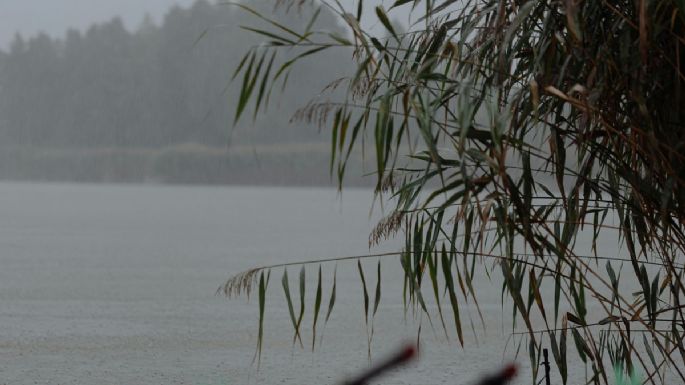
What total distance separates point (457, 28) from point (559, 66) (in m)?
0.27

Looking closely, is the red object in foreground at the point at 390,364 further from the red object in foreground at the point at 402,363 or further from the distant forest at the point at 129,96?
the distant forest at the point at 129,96

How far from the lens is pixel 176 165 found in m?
45.8

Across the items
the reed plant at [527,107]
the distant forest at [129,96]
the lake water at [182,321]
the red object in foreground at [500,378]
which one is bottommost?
the lake water at [182,321]

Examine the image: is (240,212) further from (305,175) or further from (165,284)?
(305,175)

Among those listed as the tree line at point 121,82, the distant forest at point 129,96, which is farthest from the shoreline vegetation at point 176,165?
the tree line at point 121,82

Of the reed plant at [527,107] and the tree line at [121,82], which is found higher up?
the tree line at [121,82]

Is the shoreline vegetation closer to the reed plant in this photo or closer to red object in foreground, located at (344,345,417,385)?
the reed plant

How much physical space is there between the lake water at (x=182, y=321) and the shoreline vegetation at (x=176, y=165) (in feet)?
106

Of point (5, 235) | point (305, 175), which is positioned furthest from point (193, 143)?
point (5, 235)

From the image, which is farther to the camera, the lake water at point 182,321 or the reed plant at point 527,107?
the lake water at point 182,321

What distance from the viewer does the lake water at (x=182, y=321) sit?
122 inches

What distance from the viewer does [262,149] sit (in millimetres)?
46031

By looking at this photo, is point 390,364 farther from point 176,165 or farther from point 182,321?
point 176,165

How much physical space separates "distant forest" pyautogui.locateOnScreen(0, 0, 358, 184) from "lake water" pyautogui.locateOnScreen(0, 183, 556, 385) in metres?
39.0
